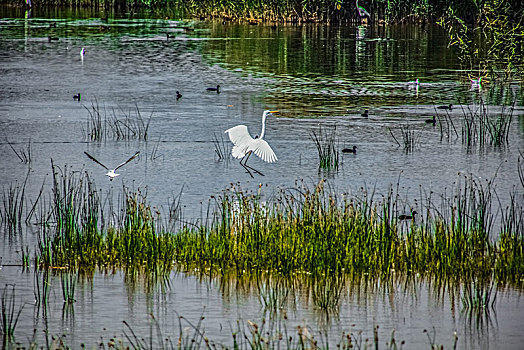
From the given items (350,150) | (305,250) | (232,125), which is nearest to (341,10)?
(232,125)

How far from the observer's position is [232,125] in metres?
13.7

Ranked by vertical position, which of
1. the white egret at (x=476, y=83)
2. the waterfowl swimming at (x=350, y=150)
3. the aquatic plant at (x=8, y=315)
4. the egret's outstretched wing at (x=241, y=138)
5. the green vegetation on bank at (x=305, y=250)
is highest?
the white egret at (x=476, y=83)

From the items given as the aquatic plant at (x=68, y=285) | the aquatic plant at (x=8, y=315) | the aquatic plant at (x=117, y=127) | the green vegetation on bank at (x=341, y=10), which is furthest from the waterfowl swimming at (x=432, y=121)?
the green vegetation on bank at (x=341, y=10)

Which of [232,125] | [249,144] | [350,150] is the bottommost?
[350,150]

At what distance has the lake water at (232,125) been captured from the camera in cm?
592

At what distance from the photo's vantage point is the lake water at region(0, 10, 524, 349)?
5922 millimetres

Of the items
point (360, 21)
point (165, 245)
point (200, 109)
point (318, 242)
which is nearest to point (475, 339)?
point (318, 242)

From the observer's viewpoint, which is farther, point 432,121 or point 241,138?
point 432,121

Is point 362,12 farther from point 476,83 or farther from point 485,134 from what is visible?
point 485,134

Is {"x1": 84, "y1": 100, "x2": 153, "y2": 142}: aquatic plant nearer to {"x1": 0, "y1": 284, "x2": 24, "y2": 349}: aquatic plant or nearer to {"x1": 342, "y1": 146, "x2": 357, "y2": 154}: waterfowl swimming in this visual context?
{"x1": 342, "y1": 146, "x2": 357, "y2": 154}: waterfowl swimming

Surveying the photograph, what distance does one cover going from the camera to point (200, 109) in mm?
15180

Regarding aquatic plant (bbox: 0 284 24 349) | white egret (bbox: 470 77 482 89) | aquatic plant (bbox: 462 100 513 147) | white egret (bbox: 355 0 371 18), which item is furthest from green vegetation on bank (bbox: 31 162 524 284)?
white egret (bbox: 355 0 371 18)

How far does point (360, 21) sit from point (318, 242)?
91.0 ft

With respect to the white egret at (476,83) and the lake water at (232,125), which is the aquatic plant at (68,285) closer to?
the lake water at (232,125)
